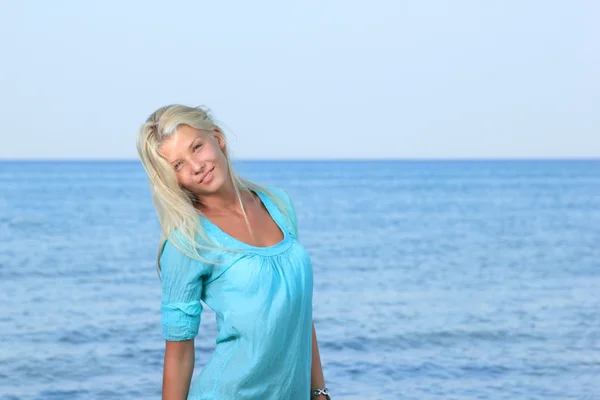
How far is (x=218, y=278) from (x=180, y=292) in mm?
112

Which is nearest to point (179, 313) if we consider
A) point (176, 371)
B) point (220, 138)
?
point (176, 371)

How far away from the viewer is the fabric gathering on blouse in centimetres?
262

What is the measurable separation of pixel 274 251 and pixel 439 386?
6166 mm

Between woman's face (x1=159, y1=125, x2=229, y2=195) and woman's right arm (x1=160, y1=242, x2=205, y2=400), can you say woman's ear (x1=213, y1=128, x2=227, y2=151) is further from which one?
woman's right arm (x1=160, y1=242, x2=205, y2=400)

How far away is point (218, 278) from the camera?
2660 millimetres

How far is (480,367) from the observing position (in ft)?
30.2

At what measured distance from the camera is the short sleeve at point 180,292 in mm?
2625

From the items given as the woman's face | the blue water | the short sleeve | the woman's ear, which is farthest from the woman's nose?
the blue water

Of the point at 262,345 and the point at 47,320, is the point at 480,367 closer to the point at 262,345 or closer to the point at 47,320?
the point at 47,320

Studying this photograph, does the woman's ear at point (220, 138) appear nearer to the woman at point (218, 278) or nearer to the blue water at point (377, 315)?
the woman at point (218, 278)

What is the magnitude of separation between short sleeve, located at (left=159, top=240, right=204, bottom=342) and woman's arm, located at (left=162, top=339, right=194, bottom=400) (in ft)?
0.09

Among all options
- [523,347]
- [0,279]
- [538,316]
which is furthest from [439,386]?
[0,279]

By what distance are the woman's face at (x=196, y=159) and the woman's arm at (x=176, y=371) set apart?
17.7 inches

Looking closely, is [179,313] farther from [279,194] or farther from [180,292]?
[279,194]
